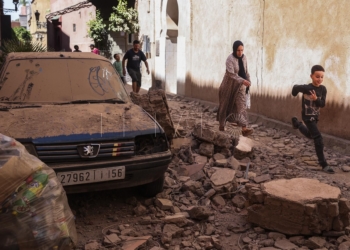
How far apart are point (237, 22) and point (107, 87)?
20.6ft

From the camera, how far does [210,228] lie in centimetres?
388

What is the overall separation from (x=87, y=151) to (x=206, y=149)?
2497 millimetres

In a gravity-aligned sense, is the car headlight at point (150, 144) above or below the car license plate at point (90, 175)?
above

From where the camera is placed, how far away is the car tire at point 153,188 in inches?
173

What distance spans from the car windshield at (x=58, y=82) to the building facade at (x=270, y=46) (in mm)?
3945

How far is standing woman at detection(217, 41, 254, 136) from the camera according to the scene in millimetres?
7438

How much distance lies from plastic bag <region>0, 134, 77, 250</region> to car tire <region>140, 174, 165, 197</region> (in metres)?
1.77

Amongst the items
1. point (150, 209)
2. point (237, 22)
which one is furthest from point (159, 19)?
point (150, 209)

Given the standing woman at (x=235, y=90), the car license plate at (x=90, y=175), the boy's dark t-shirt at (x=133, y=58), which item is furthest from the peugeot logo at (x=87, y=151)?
the boy's dark t-shirt at (x=133, y=58)

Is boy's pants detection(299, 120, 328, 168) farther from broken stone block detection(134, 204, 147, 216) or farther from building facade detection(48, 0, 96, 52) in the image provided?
building facade detection(48, 0, 96, 52)

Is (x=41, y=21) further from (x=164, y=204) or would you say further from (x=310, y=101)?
(x=164, y=204)

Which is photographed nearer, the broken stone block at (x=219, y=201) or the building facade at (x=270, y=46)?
the broken stone block at (x=219, y=201)

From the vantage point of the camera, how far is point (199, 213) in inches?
157

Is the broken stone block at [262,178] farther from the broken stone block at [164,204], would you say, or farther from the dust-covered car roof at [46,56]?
the dust-covered car roof at [46,56]
